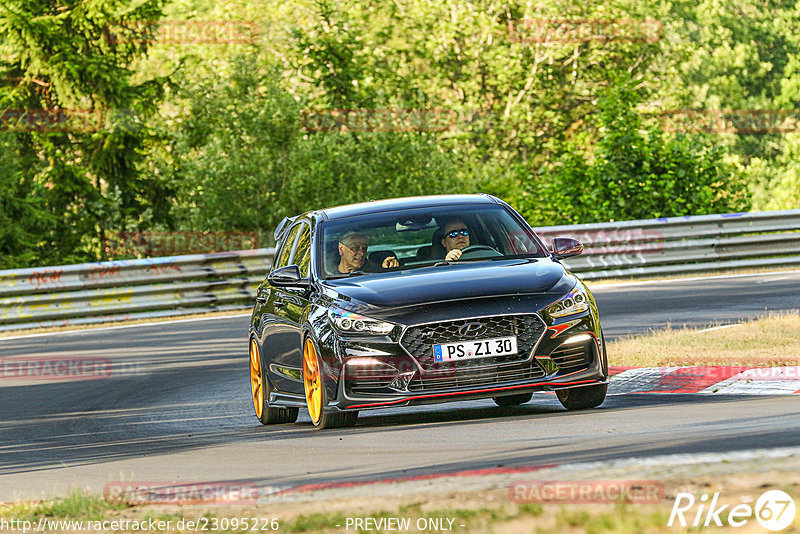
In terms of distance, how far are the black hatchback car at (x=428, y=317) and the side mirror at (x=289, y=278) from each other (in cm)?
1

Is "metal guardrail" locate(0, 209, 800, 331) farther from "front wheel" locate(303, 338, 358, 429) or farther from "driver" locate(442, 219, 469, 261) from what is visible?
"front wheel" locate(303, 338, 358, 429)

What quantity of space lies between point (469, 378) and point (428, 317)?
0.46m

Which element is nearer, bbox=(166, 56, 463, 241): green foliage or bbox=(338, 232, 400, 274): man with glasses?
bbox=(338, 232, 400, 274): man with glasses

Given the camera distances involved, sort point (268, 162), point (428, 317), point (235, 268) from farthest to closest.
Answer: point (268, 162), point (235, 268), point (428, 317)

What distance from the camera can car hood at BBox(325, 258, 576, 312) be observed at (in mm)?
9383

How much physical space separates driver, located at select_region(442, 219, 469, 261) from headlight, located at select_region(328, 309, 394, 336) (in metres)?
1.26

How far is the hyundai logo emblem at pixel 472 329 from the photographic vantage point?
9211 mm

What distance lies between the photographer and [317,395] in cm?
984

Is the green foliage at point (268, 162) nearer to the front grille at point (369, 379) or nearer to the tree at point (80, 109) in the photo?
the tree at point (80, 109)

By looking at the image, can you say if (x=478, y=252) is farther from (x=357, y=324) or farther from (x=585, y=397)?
(x=357, y=324)

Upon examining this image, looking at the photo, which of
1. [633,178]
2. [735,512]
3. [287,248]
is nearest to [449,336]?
[287,248]

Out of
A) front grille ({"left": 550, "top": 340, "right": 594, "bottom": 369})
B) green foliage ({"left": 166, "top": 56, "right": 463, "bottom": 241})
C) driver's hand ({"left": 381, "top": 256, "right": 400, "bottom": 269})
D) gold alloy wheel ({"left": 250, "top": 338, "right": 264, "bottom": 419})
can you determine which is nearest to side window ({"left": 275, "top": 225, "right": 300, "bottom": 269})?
gold alloy wheel ({"left": 250, "top": 338, "right": 264, "bottom": 419})

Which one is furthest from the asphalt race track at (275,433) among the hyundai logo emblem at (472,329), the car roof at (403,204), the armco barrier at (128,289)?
the armco barrier at (128,289)

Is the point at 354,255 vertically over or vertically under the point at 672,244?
over
